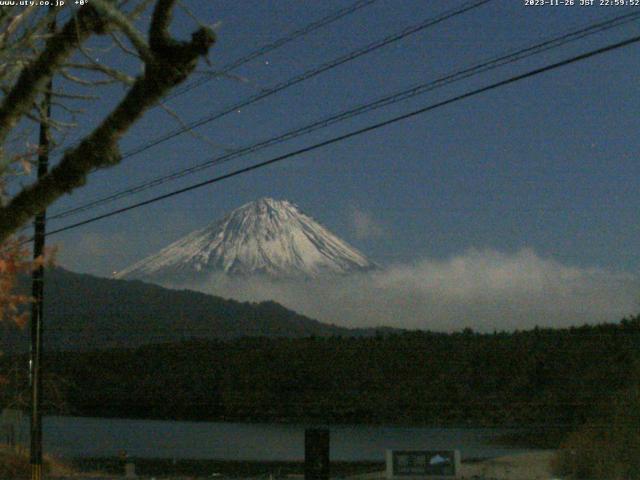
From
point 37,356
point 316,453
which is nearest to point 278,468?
point 37,356

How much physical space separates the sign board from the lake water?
12.5 metres

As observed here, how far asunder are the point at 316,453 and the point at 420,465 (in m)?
5.37

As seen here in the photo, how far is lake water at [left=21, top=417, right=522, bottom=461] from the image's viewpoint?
40188 mm

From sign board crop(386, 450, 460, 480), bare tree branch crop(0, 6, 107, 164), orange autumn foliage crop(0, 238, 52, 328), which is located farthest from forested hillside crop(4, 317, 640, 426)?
bare tree branch crop(0, 6, 107, 164)

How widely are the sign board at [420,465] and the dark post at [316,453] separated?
3.90 m

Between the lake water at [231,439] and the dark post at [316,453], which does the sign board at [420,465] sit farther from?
the lake water at [231,439]

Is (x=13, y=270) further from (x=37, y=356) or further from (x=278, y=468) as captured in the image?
(x=278, y=468)

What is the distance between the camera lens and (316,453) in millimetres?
19547

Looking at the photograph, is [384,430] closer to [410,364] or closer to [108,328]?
[410,364]

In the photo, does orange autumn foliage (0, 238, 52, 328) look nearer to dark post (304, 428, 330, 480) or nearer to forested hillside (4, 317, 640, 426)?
dark post (304, 428, 330, 480)

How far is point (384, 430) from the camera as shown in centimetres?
4666

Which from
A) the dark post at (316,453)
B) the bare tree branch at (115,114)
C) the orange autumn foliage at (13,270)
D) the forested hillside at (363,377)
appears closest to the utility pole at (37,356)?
the dark post at (316,453)

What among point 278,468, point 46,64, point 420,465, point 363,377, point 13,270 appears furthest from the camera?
point 363,377

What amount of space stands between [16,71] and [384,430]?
4038 centimetres
